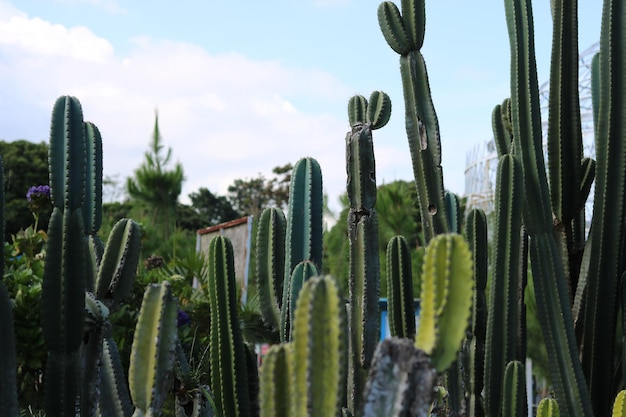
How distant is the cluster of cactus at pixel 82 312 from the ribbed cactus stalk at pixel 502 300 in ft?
3.75

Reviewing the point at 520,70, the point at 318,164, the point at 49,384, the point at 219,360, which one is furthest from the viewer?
the point at 520,70

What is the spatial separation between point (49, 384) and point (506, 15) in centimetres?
187

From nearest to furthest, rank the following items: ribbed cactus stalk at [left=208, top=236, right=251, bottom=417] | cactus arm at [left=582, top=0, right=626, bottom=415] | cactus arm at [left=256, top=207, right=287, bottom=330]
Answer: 1. ribbed cactus stalk at [left=208, top=236, right=251, bottom=417]
2. cactus arm at [left=256, top=207, right=287, bottom=330]
3. cactus arm at [left=582, top=0, right=626, bottom=415]

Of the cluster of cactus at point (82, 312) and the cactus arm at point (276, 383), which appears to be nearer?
the cactus arm at point (276, 383)

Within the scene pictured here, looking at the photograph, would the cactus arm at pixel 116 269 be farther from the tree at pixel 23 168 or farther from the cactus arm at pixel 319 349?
the tree at pixel 23 168

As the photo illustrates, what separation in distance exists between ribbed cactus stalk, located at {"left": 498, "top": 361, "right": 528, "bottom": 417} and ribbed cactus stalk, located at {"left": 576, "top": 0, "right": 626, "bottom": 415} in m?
0.32

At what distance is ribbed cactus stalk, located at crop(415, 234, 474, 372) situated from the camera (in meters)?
1.20

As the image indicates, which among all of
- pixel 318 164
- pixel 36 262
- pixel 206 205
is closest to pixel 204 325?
pixel 36 262

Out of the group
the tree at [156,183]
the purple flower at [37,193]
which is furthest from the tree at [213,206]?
the purple flower at [37,193]

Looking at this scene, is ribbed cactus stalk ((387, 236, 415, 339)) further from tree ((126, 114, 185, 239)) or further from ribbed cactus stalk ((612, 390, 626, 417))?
tree ((126, 114, 185, 239))

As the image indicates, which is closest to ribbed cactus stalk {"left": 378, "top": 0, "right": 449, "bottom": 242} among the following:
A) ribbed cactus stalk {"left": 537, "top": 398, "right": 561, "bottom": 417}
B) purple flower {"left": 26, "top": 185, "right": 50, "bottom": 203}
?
ribbed cactus stalk {"left": 537, "top": 398, "right": 561, "bottom": 417}

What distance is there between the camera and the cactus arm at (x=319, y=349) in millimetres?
1131

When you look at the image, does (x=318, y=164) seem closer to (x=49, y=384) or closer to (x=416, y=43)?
(x=416, y=43)

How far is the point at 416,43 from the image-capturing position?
8.39ft
